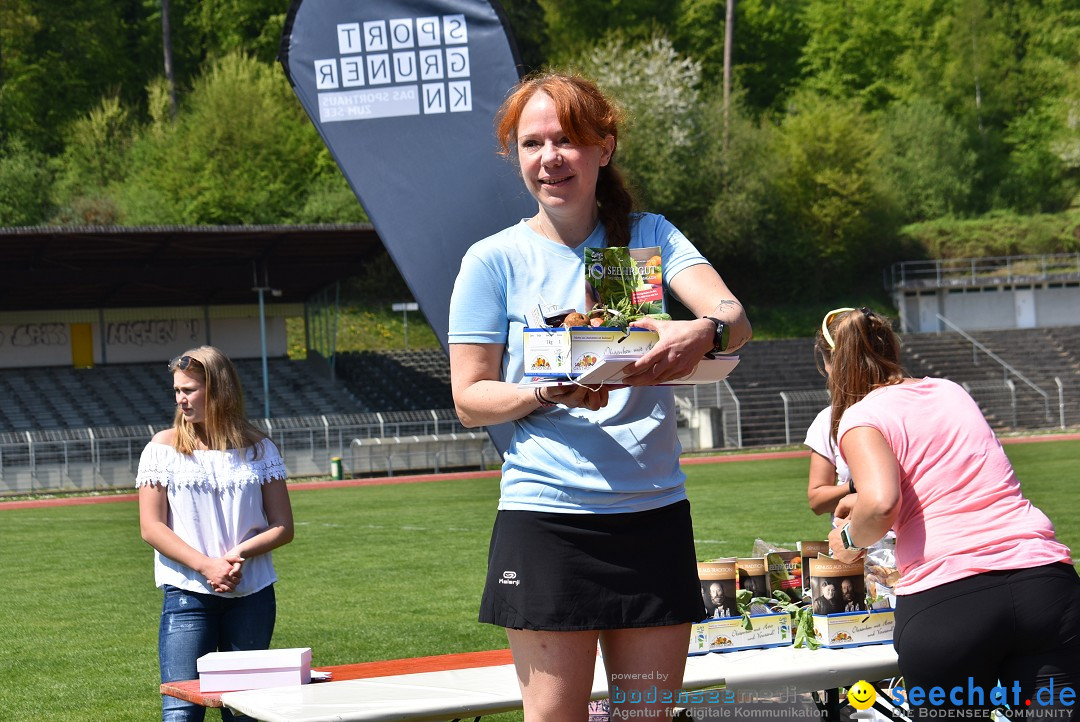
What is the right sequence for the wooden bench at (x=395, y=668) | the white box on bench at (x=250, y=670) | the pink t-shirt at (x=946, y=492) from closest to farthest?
the pink t-shirt at (x=946, y=492) < the white box on bench at (x=250, y=670) < the wooden bench at (x=395, y=668)

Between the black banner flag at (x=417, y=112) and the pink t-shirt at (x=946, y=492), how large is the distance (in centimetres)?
290

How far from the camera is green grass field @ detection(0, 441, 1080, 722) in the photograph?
866cm

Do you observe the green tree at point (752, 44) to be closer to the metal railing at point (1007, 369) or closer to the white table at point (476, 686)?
the metal railing at point (1007, 369)

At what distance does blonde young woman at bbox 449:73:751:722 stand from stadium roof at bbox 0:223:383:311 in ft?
93.4

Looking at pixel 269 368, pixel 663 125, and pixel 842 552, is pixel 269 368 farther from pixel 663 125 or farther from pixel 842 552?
pixel 842 552

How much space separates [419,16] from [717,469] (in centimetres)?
2097

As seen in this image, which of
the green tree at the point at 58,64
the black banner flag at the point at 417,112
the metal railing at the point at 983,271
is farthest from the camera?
the green tree at the point at 58,64

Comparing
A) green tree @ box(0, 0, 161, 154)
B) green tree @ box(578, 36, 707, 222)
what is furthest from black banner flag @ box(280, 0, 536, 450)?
green tree @ box(0, 0, 161, 154)

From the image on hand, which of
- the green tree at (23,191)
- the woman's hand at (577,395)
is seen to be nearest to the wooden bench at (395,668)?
the woman's hand at (577,395)

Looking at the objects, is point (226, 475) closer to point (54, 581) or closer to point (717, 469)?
point (54, 581)

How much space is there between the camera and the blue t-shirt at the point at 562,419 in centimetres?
264

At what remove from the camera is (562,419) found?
2.66 meters

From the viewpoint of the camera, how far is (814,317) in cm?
5547

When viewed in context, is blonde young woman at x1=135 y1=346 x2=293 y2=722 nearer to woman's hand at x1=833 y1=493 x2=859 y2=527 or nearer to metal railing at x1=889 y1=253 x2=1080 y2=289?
woman's hand at x1=833 y1=493 x2=859 y2=527
